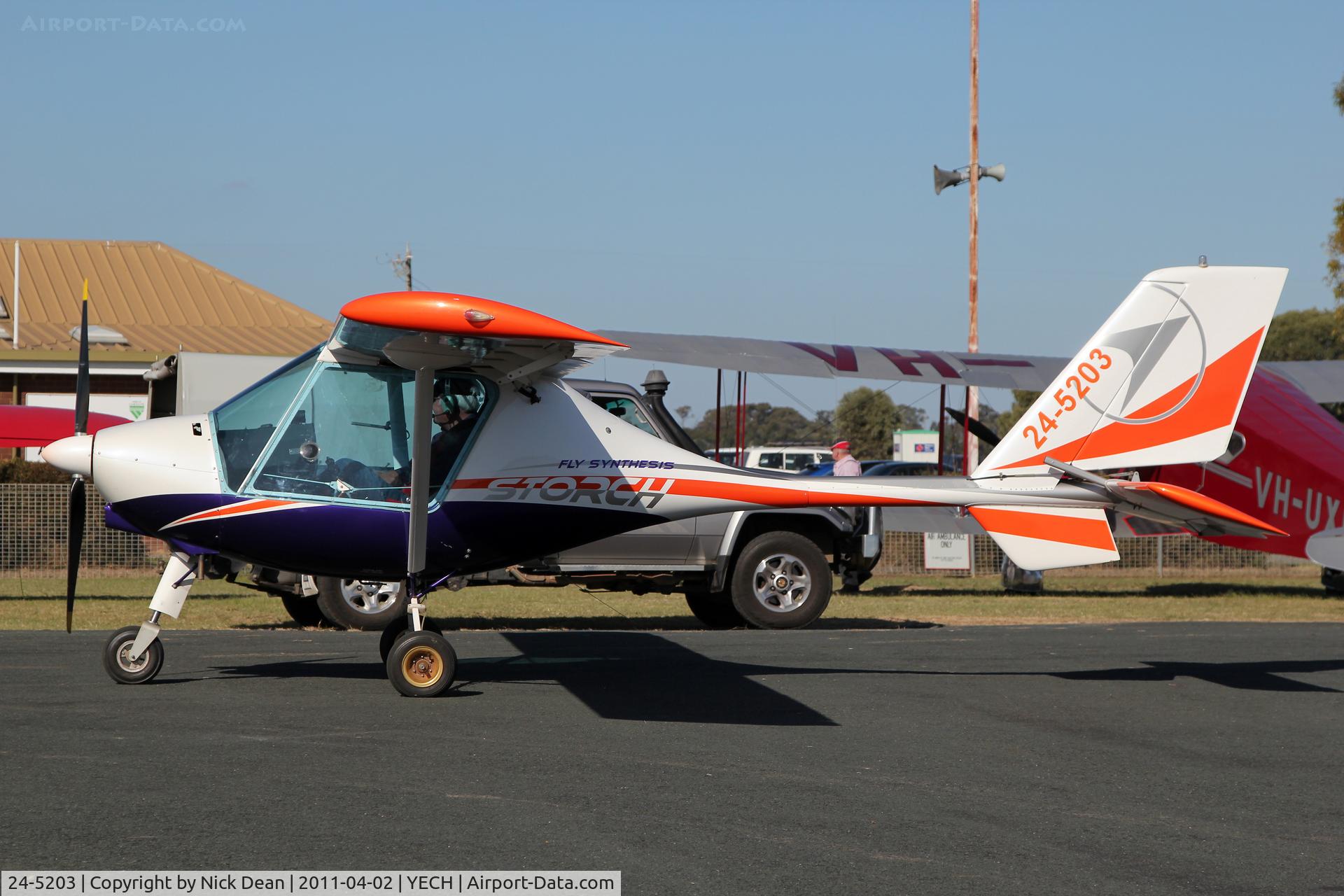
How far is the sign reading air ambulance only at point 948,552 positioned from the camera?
2097 cm

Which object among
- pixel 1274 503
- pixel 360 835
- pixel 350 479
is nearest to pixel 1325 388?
pixel 1274 503

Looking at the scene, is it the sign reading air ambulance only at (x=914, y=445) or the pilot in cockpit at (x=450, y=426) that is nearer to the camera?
the pilot in cockpit at (x=450, y=426)

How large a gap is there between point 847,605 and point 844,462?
71.3 inches

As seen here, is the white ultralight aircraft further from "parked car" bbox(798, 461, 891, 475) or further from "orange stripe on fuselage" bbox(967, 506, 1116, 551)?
"parked car" bbox(798, 461, 891, 475)

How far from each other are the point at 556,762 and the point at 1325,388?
48.1ft

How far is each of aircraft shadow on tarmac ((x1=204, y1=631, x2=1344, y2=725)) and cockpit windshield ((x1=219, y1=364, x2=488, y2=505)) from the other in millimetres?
1525

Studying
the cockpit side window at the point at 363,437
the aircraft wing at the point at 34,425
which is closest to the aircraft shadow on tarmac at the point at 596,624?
the aircraft wing at the point at 34,425

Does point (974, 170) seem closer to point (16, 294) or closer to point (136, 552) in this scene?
point (136, 552)

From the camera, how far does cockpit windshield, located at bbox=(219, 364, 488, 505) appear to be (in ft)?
27.7

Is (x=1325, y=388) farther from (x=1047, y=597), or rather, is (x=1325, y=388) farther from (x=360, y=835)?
(x=360, y=835)

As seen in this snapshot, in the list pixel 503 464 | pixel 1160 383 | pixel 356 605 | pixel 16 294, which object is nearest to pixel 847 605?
pixel 356 605

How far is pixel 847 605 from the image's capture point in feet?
53.8

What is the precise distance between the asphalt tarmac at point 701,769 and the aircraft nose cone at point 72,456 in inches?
54.6

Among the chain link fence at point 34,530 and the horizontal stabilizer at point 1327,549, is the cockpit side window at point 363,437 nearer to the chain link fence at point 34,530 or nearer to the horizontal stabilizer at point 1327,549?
the horizontal stabilizer at point 1327,549
